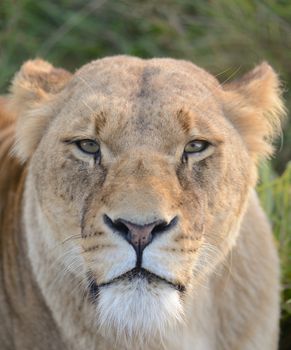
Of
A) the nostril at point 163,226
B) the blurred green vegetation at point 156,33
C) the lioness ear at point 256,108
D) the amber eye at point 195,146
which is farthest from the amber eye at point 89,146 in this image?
the blurred green vegetation at point 156,33

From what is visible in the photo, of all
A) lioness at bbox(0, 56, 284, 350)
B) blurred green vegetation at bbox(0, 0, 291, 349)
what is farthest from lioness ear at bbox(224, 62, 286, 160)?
blurred green vegetation at bbox(0, 0, 291, 349)

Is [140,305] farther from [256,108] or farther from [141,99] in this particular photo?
[256,108]

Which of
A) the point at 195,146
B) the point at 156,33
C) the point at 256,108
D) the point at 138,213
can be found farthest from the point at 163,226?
the point at 156,33

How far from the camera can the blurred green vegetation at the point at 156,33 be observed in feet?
16.6

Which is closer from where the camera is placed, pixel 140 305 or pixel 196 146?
pixel 140 305

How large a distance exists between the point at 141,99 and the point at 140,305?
0.57 m

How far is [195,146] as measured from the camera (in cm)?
274

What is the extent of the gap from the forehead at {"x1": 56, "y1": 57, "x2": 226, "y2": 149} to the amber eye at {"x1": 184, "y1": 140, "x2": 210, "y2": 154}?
3 centimetres

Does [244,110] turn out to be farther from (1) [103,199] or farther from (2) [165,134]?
(1) [103,199]

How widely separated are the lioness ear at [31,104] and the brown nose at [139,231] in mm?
632

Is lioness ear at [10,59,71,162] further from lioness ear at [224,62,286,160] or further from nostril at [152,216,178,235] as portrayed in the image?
nostril at [152,216,178,235]

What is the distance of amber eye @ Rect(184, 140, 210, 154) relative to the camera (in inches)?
107

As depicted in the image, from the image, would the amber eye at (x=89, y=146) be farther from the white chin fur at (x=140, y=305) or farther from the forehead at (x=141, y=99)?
the white chin fur at (x=140, y=305)

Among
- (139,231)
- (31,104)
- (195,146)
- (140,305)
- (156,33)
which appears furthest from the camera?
(156,33)
